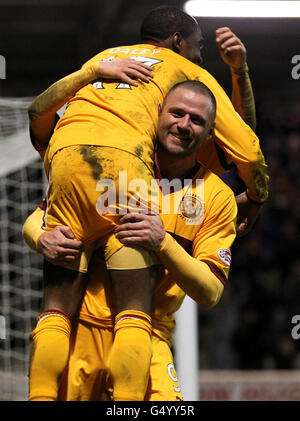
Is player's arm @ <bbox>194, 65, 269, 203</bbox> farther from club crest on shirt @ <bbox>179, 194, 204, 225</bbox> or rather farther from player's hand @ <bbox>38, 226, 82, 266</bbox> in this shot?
player's hand @ <bbox>38, 226, 82, 266</bbox>

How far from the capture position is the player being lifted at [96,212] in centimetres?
327

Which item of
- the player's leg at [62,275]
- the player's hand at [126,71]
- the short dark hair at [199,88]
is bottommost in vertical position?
the player's leg at [62,275]

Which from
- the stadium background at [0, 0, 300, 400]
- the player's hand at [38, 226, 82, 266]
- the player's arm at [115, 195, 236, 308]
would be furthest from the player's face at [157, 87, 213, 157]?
the stadium background at [0, 0, 300, 400]

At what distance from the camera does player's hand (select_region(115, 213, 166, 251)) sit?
332cm

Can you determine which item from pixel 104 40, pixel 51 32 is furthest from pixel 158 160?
pixel 51 32

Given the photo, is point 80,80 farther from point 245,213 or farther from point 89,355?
point 89,355

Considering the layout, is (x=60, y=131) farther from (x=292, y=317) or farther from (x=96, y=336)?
(x=292, y=317)

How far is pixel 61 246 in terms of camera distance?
11.0ft

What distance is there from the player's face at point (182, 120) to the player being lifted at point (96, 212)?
0.06 meters

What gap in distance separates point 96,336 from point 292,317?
6.30 metres

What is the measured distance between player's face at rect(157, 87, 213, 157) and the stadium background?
12.7 ft

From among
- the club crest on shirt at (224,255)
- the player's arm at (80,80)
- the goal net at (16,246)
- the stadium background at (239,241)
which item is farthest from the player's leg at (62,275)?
the stadium background at (239,241)

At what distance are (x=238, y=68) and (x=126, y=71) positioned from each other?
2.12ft

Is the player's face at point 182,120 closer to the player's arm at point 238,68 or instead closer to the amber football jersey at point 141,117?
the amber football jersey at point 141,117
